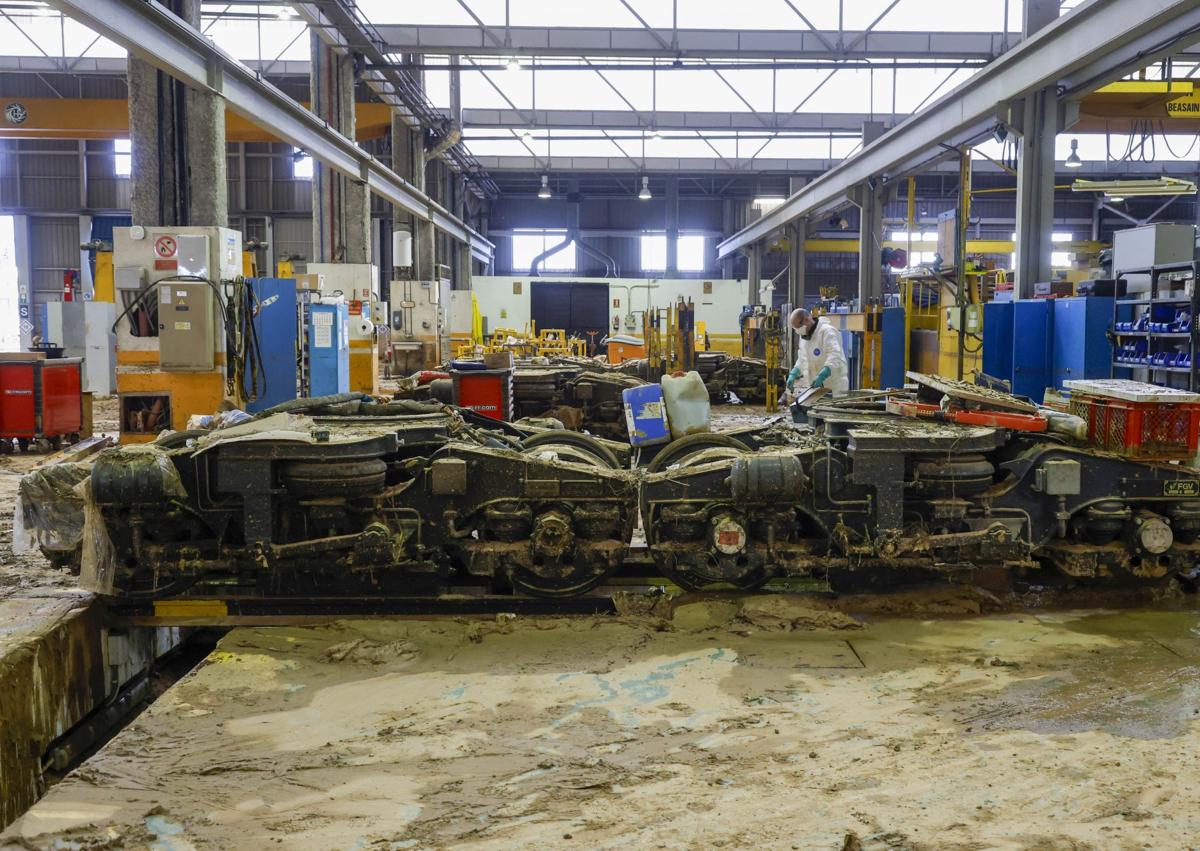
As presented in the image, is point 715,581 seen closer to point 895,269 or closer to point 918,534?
point 918,534

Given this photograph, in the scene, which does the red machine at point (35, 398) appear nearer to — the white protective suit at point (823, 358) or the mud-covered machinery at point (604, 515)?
the mud-covered machinery at point (604, 515)

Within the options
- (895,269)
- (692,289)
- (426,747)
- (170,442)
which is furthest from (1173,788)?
(692,289)

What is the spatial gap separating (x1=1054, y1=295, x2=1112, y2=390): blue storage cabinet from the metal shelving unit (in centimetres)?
10

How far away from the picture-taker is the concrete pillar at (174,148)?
11.4 meters

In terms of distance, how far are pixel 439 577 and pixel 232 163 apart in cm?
2957

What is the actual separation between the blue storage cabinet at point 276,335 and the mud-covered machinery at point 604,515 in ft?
19.4

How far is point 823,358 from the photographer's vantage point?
9.99 metres

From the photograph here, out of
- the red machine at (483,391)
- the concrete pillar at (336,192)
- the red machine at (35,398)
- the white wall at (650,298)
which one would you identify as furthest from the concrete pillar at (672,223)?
the red machine at (35,398)

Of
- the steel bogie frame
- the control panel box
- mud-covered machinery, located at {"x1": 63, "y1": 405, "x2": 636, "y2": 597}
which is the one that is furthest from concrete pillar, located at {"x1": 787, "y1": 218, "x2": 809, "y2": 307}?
mud-covered machinery, located at {"x1": 63, "y1": 405, "x2": 636, "y2": 597}

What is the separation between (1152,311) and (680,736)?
30.6ft

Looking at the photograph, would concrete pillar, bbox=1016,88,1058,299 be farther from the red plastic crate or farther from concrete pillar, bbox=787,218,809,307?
concrete pillar, bbox=787,218,809,307

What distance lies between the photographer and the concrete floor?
3408mm

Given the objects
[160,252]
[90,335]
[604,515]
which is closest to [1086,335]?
[604,515]

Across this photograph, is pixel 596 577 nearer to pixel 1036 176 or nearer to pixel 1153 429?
pixel 1153 429
